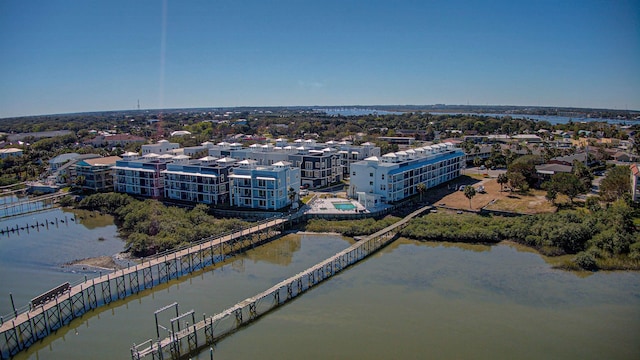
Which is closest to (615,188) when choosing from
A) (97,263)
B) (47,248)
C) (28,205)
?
(97,263)

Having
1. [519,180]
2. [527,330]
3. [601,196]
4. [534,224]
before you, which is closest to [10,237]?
[527,330]

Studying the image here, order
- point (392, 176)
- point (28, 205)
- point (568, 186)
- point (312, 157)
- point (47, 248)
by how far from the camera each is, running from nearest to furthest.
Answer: point (47, 248) → point (568, 186) → point (392, 176) → point (28, 205) → point (312, 157)

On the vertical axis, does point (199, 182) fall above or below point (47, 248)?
above

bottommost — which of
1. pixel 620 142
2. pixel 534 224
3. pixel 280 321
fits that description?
pixel 280 321

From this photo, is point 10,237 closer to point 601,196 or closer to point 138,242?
point 138,242

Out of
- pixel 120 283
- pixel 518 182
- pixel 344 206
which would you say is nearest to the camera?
pixel 120 283

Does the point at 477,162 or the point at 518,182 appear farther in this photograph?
the point at 477,162

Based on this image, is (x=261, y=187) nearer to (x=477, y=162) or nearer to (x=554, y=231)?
(x=554, y=231)

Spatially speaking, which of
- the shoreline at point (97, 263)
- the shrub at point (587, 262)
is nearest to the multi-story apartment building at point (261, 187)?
the shoreline at point (97, 263)

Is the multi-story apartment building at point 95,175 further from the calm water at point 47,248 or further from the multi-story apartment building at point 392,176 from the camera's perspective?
the multi-story apartment building at point 392,176
